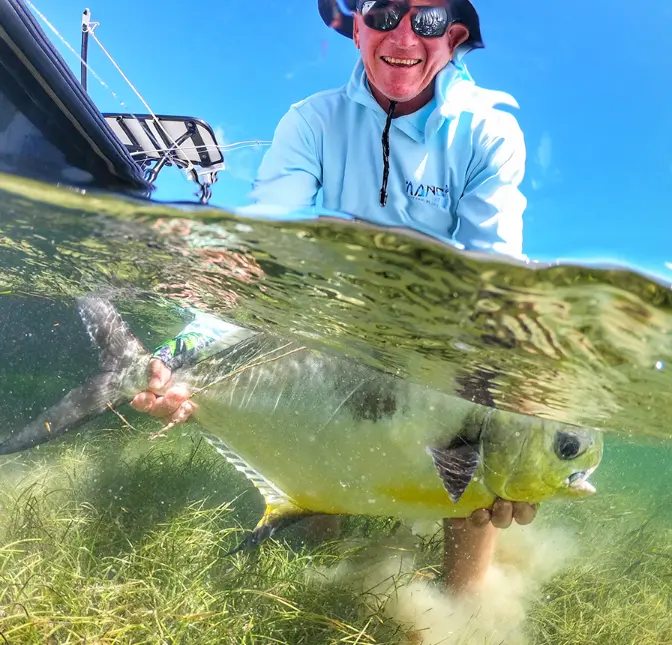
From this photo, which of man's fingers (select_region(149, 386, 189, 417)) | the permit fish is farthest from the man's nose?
man's fingers (select_region(149, 386, 189, 417))

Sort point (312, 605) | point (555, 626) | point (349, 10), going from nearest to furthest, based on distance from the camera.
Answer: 1. point (312, 605)
2. point (349, 10)
3. point (555, 626)

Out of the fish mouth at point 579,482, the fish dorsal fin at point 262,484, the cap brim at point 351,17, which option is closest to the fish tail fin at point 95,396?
the fish dorsal fin at point 262,484

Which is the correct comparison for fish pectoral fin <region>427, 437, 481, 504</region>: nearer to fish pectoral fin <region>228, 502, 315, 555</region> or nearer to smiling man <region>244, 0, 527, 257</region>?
fish pectoral fin <region>228, 502, 315, 555</region>

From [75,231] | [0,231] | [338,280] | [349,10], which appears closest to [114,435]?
[0,231]

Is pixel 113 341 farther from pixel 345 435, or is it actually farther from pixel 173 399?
pixel 345 435

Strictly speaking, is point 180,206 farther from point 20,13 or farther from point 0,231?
point 0,231

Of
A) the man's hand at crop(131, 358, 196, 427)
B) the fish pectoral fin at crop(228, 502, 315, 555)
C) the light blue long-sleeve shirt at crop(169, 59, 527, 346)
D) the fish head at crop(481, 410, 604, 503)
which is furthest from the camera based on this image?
the man's hand at crop(131, 358, 196, 427)
